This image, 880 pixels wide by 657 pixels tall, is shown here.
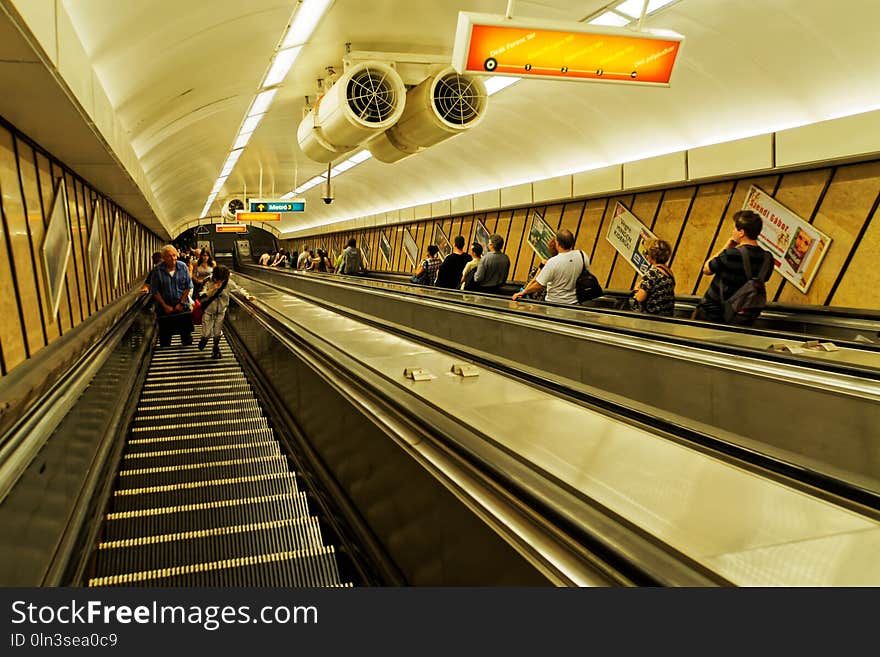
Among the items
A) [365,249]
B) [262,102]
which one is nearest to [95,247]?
[262,102]

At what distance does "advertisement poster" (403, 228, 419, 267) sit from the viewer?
60.1 ft

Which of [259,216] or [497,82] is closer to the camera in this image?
[497,82]

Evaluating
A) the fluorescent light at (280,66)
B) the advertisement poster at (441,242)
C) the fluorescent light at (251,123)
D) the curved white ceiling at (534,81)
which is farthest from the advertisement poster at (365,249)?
the fluorescent light at (280,66)

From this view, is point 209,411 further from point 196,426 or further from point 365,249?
point 365,249

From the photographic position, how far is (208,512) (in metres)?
3.19

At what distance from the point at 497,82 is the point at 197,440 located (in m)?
6.35

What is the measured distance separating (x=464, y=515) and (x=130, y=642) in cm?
84

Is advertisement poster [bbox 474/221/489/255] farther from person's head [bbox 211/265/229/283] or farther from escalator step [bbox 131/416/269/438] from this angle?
escalator step [bbox 131/416/269/438]

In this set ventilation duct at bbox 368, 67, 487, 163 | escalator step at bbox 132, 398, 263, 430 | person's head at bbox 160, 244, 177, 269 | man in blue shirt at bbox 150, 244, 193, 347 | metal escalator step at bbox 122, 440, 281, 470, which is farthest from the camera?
man in blue shirt at bbox 150, 244, 193, 347

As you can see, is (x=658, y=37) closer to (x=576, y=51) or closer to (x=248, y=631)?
(x=576, y=51)

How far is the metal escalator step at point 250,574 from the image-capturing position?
2.49 m

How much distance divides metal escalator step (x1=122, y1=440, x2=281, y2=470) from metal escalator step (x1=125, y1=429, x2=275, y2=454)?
83 millimetres

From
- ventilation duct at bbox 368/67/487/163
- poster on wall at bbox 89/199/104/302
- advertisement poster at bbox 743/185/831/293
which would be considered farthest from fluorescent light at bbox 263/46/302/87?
advertisement poster at bbox 743/185/831/293

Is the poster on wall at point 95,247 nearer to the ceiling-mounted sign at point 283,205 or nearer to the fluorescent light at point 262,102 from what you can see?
the fluorescent light at point 262,102
